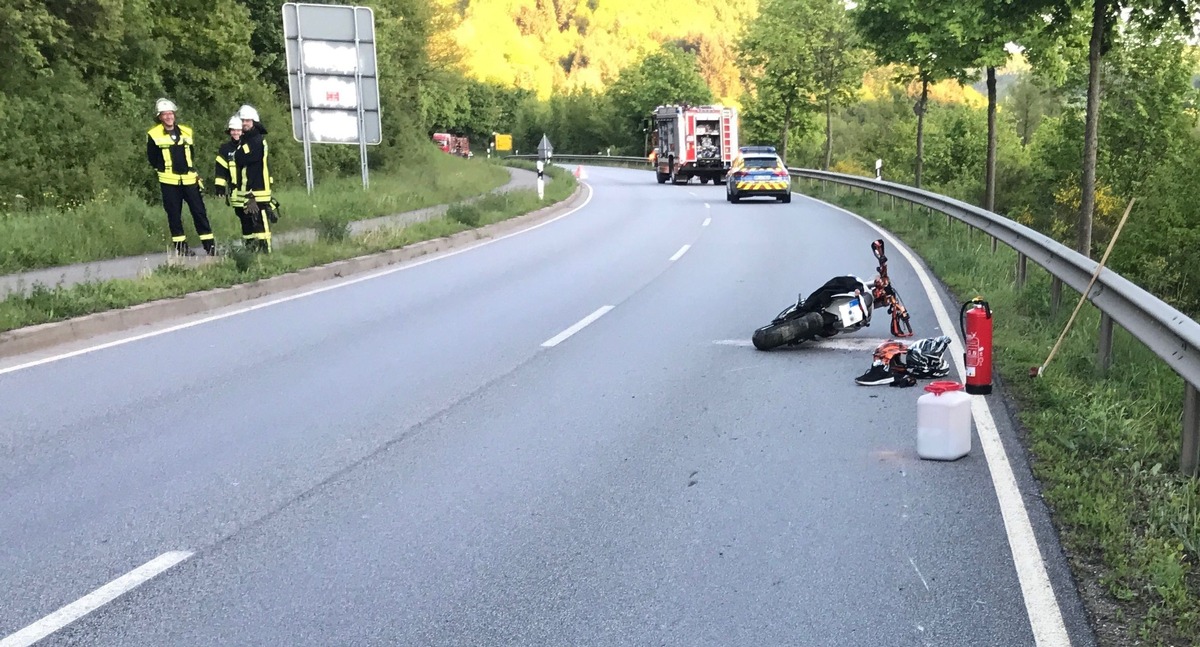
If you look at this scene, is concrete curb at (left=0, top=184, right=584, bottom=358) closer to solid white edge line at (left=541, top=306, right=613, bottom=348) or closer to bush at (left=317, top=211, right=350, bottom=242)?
bush at (left=317, top=211, right=350, bottom=242)

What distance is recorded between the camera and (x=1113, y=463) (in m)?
Result: 5.36

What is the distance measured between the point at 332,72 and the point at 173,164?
32.6ft

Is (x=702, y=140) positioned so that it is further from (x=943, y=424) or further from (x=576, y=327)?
(x=943, y=424)

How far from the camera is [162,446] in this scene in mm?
5941

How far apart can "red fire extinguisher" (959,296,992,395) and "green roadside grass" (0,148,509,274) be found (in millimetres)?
10851

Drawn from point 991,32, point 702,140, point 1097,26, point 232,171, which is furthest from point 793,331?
point 702,140

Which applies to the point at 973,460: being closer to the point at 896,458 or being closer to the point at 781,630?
the point at 896,458

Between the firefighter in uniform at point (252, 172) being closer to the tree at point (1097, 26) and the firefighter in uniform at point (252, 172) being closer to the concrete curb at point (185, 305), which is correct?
the concrete curb at point (185, 305)

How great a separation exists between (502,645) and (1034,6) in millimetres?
11620

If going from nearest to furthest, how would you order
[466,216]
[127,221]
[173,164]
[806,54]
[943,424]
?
[943,424]
[173,164]
[127,221]
[466,216]
[806,54]

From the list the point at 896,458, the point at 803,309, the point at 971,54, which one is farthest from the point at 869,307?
the point at 971,54

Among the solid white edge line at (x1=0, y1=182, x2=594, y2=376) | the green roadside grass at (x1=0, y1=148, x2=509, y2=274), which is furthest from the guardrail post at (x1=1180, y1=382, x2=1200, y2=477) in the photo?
the green roadside grass at (x1=0, y1=148, x2=509, y2=274)

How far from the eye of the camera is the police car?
97.9ft

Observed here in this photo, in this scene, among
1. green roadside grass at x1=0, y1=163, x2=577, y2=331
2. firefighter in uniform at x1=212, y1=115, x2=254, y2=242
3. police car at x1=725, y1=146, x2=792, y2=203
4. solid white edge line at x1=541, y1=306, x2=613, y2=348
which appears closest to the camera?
solid white edge line at x1=541, y1=306, x2=613, y2=348
